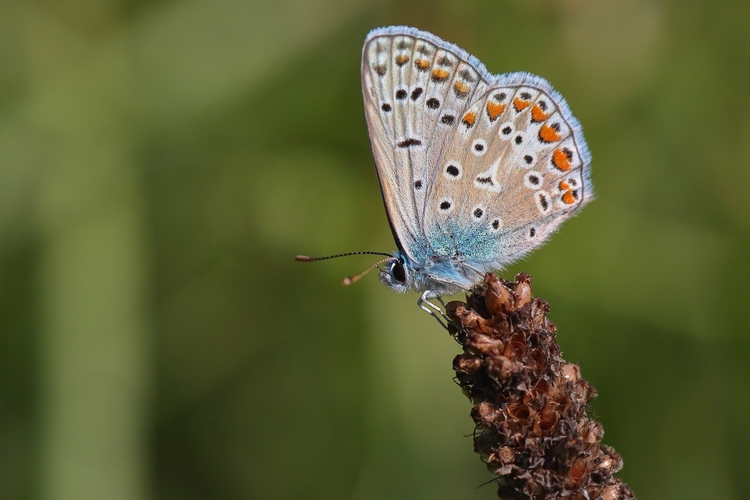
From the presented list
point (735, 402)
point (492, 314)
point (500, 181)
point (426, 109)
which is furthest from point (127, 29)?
point (735, 402)

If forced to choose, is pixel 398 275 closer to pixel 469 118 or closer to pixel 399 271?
pixel 399 271

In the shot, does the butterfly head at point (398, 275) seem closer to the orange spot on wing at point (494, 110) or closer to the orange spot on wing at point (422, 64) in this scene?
the orange spot on wing at point (494, 110)

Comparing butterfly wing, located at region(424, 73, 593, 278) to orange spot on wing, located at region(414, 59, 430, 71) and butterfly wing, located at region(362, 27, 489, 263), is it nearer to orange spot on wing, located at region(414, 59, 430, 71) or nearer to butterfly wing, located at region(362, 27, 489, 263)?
butterfly wing, located at region(362, 27, 489, 263)

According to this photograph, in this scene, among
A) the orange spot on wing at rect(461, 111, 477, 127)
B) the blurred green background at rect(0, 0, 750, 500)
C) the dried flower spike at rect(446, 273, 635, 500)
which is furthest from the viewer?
the blurred green background at rect(0, 0, 750, 500)

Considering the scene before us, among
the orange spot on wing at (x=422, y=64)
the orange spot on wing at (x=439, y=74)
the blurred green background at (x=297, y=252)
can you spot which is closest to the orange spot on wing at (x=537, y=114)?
the orange spot on wing at (x=439, y=74)

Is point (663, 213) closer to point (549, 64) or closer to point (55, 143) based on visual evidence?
point (549, 64)

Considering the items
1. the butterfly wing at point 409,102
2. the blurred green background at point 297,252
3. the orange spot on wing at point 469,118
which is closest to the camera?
the butterfly wing at point 409,102

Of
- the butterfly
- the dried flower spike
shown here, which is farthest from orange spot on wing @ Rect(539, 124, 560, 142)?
the dried flower spike
